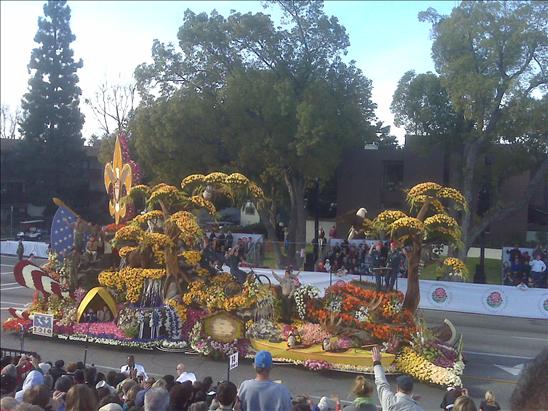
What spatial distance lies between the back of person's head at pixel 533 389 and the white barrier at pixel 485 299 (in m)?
17.7

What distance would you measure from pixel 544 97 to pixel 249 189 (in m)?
12.3

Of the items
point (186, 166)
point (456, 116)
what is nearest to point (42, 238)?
point (186, 166)

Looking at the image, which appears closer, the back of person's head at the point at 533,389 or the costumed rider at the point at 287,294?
the back of person's head at the point at 533,389

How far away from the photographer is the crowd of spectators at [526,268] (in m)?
20.7

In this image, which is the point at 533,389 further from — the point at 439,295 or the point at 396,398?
the point at 439,295

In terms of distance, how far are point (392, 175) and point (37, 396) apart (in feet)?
96.0

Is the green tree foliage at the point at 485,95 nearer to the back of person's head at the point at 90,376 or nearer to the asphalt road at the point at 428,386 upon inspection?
the asphalt road at the point at 428,386

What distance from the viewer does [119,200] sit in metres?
19.8

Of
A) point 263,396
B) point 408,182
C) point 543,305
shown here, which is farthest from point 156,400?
point 408,182

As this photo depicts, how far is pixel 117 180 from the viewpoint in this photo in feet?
66.6

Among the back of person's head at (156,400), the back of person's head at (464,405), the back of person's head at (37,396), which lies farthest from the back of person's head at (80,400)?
the back of person's head at (464,405)

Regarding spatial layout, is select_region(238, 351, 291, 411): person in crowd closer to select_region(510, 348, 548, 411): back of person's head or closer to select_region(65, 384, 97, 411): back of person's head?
select_region(65, 384, 97, 411): back of person's head

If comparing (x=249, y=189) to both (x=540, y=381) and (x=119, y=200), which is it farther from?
(x=540, y=381)

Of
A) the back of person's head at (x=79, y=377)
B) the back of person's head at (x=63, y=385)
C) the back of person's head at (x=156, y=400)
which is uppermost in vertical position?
the back of person's head at (x=156, y=400)
